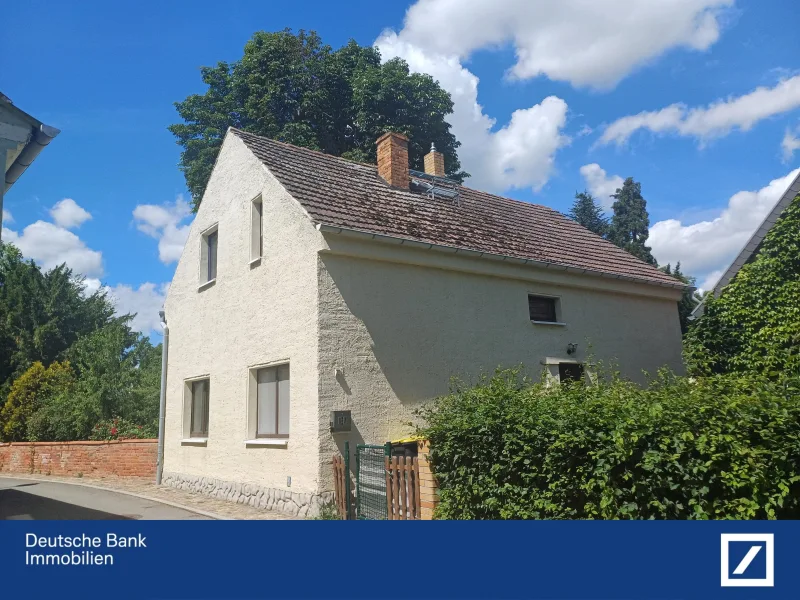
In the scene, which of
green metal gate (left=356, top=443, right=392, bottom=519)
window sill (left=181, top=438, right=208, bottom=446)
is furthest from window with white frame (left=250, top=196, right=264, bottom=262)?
green metal gate (left=356, top=443, right=392, bottom=519)

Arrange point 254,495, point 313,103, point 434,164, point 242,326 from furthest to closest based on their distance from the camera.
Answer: point 313,103 → point 434,164 → point 242,326 → point 254,495

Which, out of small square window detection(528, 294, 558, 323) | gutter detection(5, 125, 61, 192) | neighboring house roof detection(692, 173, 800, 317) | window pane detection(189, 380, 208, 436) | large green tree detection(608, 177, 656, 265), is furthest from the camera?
large green tree detection(608, 177, 656, 265)

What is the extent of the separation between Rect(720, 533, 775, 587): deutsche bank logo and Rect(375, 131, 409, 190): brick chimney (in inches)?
477

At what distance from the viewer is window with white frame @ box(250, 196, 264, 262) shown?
46.0 ft

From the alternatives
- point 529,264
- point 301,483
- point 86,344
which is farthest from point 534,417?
point 86,344

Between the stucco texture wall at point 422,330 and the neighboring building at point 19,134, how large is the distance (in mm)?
4785

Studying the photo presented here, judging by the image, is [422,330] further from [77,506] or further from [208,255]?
[77,506]

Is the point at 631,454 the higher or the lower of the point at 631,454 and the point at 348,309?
the lower

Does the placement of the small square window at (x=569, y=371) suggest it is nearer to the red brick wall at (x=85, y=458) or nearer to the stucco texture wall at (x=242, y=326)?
the stucco texture wall at (x=242, y=326)

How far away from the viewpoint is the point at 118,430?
21094 mm

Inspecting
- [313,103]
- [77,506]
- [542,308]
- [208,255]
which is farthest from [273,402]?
[313,103]

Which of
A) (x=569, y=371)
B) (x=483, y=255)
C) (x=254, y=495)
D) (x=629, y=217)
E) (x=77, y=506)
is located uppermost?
(x=629, y=217)

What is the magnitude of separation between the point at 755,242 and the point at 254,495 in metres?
13.0

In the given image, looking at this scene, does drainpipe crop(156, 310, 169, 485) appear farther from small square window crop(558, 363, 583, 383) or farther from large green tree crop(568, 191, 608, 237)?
large green tree crop(568, 191, 608, 237)
